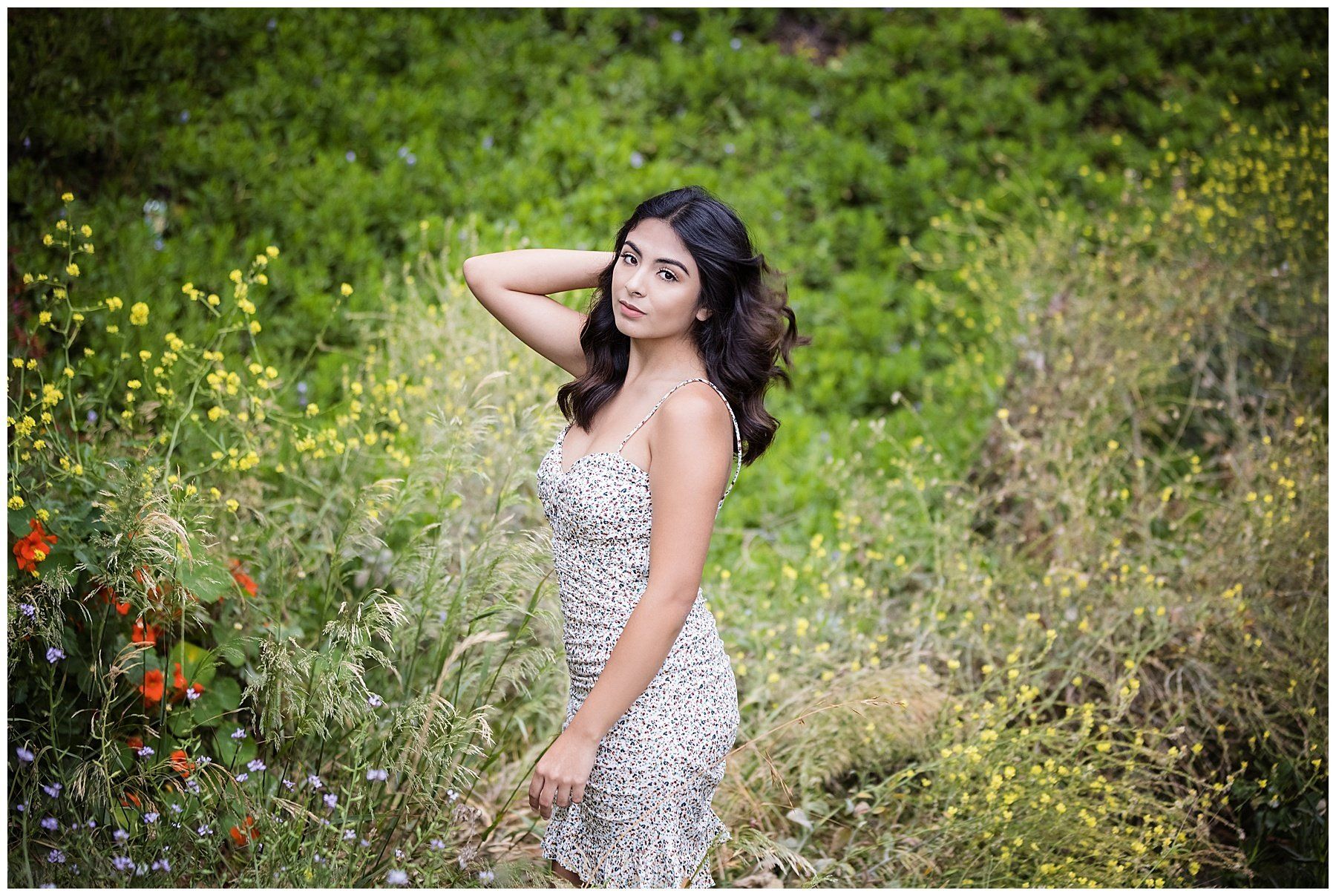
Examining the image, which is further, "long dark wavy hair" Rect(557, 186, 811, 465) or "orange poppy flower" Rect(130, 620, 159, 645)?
"orange poppy flower" Rect(130, 620, 159, 645)

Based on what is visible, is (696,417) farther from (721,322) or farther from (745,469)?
(745,469)

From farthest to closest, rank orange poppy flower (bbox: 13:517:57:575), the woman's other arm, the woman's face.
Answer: the woman's other arm, orange poppy flower (bbox: 13:517:57:575), the woman's face

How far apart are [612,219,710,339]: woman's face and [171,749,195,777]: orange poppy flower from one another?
1.23 m

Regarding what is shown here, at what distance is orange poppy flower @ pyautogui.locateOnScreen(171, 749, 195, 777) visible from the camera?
2129mm

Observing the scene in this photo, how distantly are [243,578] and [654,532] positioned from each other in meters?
1.24

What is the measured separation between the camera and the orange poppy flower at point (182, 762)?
2129 millimetres

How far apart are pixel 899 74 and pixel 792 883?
17.8 ft

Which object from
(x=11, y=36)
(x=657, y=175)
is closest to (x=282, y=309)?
(x=11, y=36)

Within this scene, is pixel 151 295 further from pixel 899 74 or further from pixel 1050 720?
pixel 899 74

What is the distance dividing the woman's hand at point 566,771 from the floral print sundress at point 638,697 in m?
0.16

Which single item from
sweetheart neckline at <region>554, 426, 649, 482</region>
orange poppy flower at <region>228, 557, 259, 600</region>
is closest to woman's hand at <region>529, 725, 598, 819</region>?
sweetheart neckline at <region>554, 426, 649, 482</region>

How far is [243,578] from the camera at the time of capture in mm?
2648

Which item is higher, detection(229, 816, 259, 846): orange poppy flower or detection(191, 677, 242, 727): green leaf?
detection(191, 677, 242, 727): green leaf

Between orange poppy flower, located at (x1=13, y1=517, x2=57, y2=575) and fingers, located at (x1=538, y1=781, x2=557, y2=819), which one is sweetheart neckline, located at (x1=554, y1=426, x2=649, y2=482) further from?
orange poppy flower, located at (x1=13, y1=517, x2=57, y2=575)
